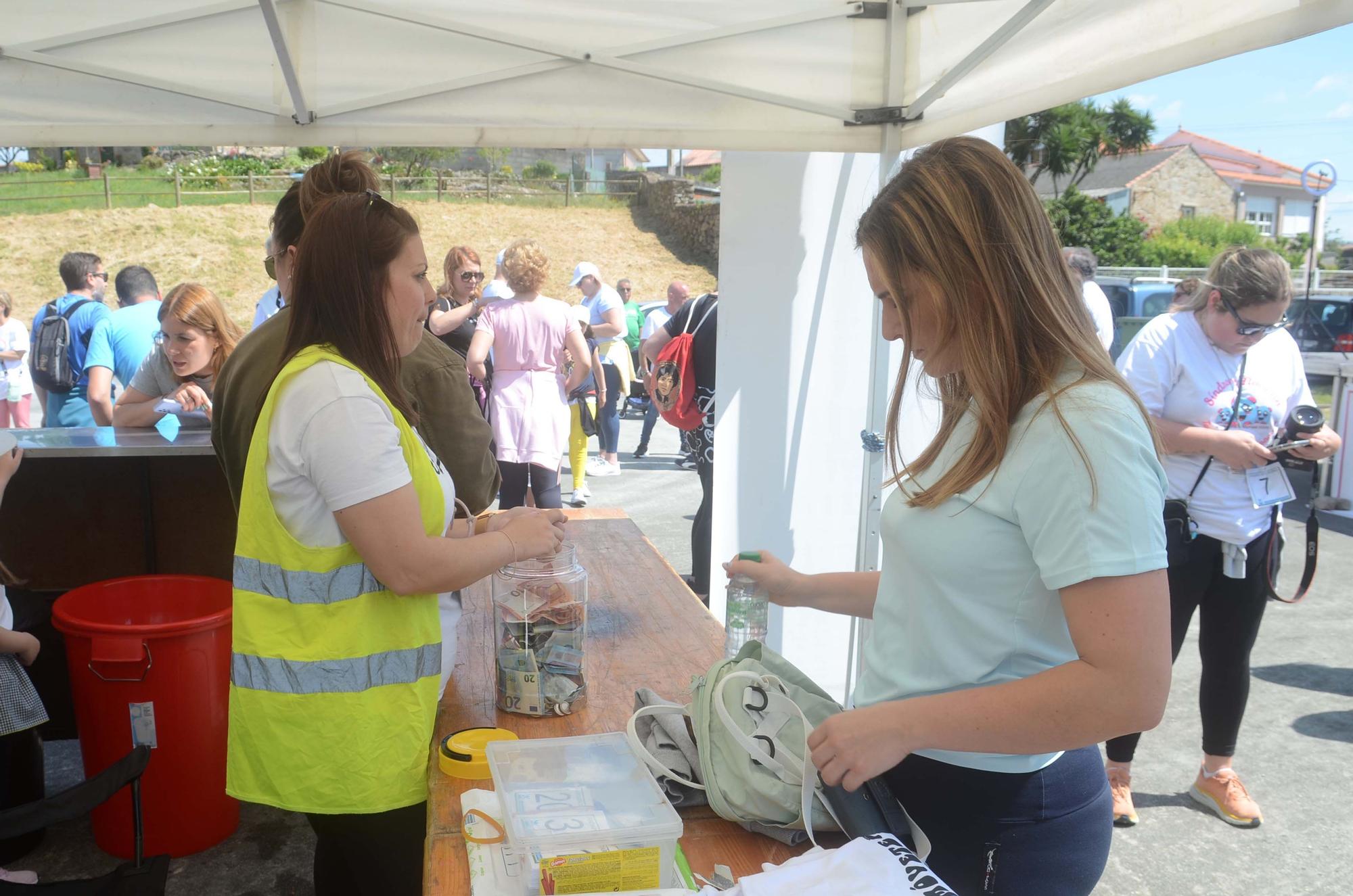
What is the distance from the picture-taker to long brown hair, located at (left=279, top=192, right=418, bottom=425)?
162 cm

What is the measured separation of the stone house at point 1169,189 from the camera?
182ft

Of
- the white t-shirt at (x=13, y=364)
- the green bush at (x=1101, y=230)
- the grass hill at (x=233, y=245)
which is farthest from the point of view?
the green bush at (x=1101, y=230)

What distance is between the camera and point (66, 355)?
20.3ft

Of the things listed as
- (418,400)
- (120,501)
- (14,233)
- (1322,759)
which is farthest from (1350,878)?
(14,233)

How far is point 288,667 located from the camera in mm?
1580

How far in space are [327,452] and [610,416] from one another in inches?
304

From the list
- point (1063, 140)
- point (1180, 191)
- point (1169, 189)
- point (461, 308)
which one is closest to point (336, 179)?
point (461, 308)

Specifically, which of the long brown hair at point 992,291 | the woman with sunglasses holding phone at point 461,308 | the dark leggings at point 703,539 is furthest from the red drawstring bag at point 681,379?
the long brown hair at point 992,291

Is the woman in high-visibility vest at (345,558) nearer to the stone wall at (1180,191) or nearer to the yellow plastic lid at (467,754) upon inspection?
the yellow plastic lid at (467,754)

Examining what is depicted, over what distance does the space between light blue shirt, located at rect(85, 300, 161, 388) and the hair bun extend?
4.46 m

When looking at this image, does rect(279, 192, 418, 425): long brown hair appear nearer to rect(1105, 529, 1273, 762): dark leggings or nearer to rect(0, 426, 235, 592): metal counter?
rect(0, 426, 235, 592): metal counter

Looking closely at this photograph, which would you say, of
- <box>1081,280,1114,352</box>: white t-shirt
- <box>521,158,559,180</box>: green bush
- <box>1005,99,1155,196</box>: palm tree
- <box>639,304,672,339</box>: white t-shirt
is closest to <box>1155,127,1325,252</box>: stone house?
<box>1005,99,1155,196</box>: palm tree

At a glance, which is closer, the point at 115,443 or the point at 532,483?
the point at 115,443

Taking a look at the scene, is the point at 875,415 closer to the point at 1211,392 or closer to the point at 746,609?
the point at 1211,392
